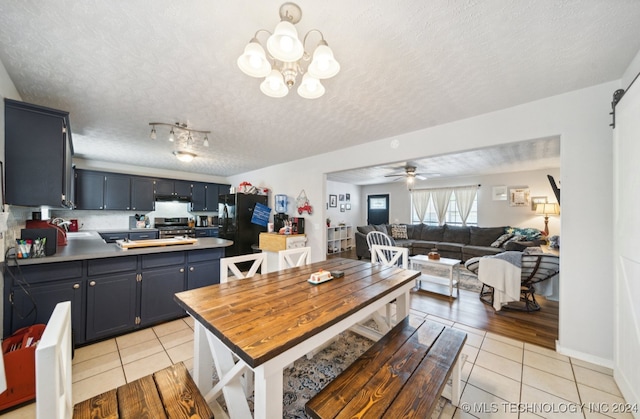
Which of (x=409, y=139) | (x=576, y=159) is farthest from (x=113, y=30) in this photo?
(x=576, y=159)

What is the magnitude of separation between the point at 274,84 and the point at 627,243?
8.53 feet

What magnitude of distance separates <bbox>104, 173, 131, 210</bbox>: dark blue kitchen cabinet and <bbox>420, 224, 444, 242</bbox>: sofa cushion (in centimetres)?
737

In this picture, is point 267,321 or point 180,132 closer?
point 267,321

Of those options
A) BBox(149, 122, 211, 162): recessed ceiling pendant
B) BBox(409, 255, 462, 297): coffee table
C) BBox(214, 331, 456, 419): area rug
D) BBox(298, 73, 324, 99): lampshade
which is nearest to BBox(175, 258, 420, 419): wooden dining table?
BBox(214, 331, 456, 419): area rug

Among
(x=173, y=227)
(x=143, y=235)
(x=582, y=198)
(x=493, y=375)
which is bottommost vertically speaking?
(x=493, y=375)

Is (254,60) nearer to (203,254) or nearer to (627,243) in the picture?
(203,254)

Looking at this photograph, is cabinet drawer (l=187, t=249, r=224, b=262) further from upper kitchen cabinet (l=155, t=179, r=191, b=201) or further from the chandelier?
upper kitchen cabinet (l=155, t=179, r=191, b=201)

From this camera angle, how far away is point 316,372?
1847 millimetres

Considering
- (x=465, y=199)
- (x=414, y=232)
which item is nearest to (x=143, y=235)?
(x=414, y=232)

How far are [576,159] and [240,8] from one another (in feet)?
9.48

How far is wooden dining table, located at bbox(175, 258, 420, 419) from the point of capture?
958 millimetres

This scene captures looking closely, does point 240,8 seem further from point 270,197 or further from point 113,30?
point 270,197

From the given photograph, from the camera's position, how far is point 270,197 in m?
5.23

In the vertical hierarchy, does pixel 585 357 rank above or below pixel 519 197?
below
